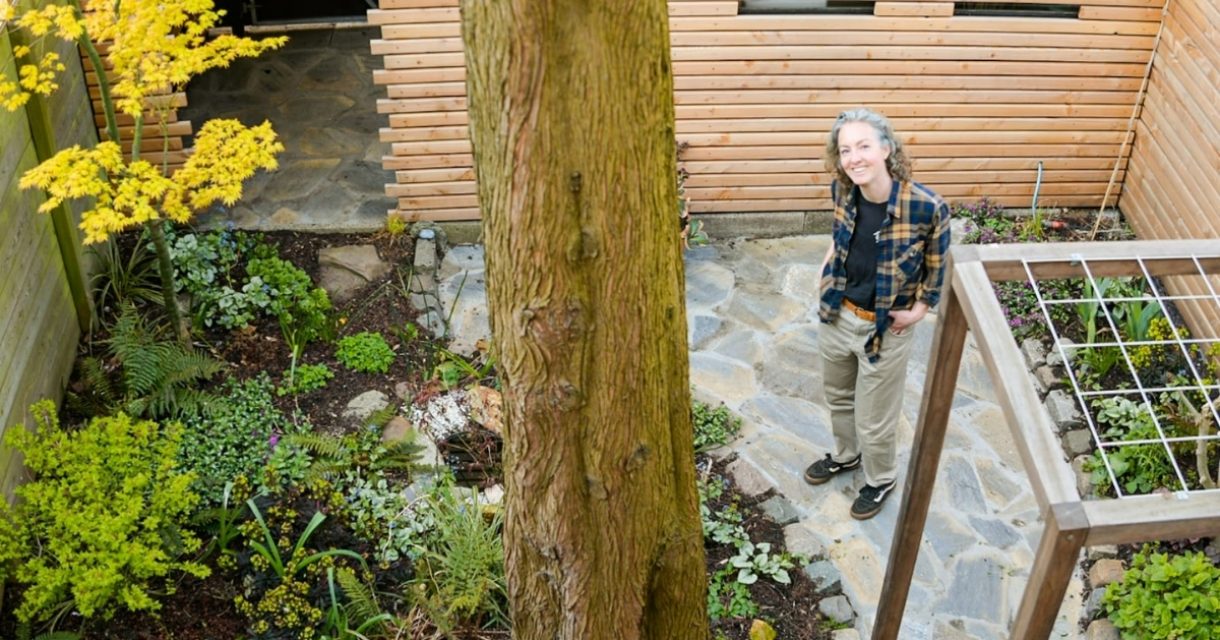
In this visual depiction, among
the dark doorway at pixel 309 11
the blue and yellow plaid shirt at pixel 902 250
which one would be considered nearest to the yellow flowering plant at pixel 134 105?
the blue and yellow plaid shirt at pixel 902 250

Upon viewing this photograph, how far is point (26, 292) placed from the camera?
19.9ft

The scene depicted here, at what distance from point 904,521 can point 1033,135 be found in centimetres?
400

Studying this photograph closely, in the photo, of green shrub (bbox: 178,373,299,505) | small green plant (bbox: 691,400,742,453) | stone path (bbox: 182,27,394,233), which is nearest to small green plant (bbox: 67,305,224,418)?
green shrub (bbox: 178,373,299,505)

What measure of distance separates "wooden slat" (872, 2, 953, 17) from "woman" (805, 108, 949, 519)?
2489 mm

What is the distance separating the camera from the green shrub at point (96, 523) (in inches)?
194

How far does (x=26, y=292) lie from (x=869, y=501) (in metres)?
4.24

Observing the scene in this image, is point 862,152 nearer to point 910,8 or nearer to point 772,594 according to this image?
point 772,594

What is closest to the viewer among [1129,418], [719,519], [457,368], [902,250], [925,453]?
[925,453]

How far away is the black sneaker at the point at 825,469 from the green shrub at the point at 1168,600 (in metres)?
1.32

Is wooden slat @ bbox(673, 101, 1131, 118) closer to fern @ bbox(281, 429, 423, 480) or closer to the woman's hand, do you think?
the woman's hand

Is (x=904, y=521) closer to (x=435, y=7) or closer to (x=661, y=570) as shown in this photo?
(x=661, y=570)

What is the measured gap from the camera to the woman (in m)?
5.02

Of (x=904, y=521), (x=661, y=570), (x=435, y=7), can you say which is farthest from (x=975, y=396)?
(x=435, y=7)

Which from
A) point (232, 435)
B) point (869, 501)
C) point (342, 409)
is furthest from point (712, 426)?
point (232, 435)
